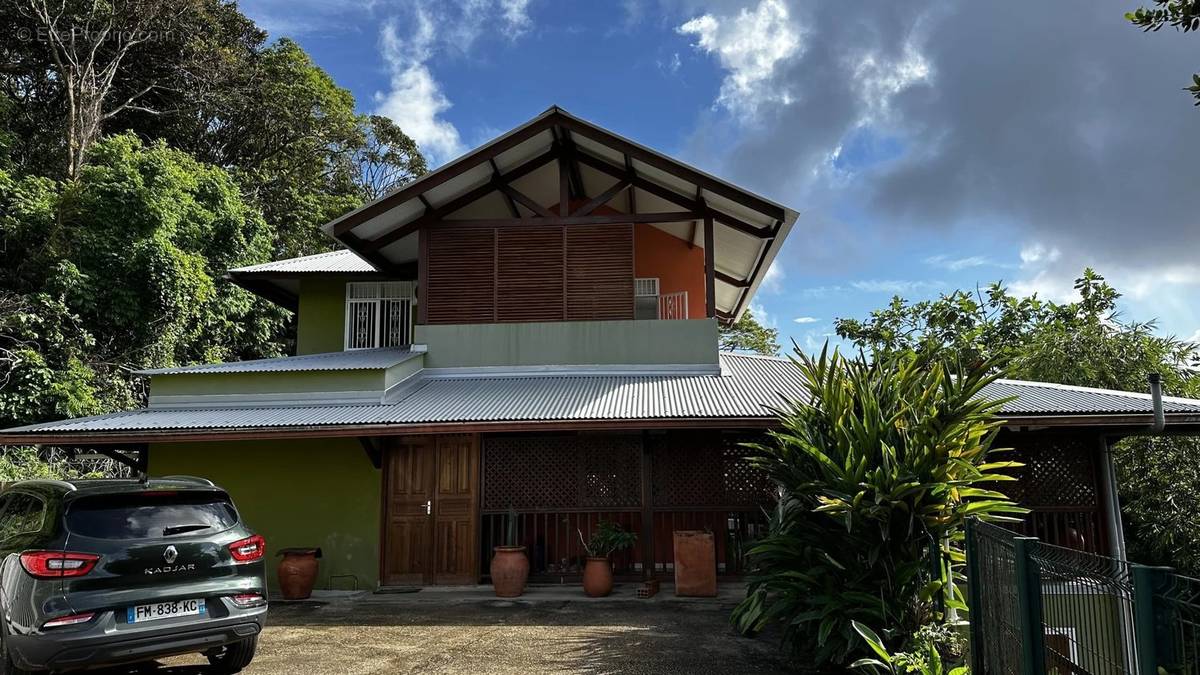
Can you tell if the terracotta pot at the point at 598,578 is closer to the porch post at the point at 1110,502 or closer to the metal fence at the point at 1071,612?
the metal fence at the point at 1071,612

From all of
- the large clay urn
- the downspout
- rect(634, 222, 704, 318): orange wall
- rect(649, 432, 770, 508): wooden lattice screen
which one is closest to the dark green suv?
the large clay urn

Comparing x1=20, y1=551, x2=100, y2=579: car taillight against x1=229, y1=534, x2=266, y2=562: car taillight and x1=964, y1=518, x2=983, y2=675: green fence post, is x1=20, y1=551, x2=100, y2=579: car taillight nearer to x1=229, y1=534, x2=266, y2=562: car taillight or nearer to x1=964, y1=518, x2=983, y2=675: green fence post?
x1=229, y1=534, x2=266, y2=562: car taillight

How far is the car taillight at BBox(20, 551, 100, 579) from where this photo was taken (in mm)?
4730

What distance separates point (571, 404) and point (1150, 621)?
24.5 feet

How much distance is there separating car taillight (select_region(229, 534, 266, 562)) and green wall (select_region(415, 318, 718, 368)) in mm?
6567

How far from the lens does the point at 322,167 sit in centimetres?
2864

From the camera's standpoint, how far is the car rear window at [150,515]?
502cm

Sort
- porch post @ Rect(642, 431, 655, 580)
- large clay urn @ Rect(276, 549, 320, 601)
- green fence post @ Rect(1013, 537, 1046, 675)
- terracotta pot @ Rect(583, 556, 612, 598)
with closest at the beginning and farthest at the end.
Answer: green fence post @ Rect(1013, 537, 1046, 675) < terracotta pot @ Rect(583, 556, 612, 598) < large clay urn @ Rect(276, 549, 320, 601) < porch post @ Rect(642, 431, 655, 580)

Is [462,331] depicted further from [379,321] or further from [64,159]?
[64,159]

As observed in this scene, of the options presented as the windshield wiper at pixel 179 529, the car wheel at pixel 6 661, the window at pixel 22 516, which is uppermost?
the window at pixel 22 516

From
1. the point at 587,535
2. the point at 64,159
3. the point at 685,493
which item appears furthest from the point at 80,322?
the point at 685,493

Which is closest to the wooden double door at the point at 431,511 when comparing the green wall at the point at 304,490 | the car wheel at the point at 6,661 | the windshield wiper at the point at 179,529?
the green wall at the point at 304,490

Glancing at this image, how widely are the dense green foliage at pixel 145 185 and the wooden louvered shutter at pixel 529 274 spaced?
11.5m

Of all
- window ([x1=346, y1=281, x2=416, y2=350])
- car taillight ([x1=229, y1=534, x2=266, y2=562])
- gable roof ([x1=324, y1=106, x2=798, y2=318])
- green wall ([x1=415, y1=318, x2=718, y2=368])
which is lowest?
car taillight ([x1=229, y1=534, x2=266, y2=562])
